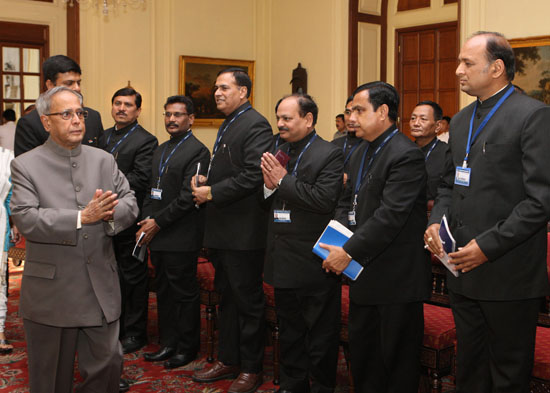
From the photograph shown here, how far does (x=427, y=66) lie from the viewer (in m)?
11.3

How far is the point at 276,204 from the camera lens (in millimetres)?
3723

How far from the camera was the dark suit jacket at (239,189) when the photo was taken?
3.95 metres

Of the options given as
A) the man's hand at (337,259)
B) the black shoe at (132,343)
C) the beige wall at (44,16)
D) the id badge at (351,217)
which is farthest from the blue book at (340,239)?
the beige wall at (44,16)

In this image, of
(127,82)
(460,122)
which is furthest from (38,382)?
(127,82)

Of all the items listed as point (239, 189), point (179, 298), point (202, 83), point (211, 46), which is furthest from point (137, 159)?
point (211, 46)

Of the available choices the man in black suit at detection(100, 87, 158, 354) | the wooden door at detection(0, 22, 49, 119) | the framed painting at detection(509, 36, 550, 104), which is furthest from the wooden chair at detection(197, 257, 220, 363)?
the wooden door at detection(0, 22, 49, 119)

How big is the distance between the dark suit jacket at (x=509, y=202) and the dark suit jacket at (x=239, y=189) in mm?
1498

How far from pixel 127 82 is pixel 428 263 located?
871 centimetres

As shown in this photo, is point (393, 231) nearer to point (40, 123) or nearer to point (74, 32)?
point (40, 123)

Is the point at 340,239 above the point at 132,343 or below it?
above

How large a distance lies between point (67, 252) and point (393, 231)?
148 centimetres

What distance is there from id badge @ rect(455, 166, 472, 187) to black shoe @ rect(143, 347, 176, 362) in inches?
106

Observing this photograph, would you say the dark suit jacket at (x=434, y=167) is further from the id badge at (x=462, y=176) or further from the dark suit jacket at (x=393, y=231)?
the id badge at (x=462, y=176)

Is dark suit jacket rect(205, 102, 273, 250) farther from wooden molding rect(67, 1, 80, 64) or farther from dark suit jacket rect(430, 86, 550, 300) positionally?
wooden molding rect(67, 1, 80, 64)
